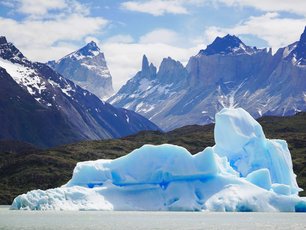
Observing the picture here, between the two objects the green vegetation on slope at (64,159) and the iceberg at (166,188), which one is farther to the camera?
the green vegetation on slope at (64,159)

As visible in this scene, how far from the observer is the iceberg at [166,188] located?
67.8 meters

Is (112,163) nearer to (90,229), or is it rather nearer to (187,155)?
(187,155)

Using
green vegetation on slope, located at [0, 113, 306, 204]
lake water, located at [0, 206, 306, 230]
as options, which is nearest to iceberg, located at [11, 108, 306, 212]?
lake water, located at [0, 206, 306, 230]

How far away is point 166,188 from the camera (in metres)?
70.1

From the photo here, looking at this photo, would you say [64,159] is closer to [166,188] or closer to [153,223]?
[166,188]

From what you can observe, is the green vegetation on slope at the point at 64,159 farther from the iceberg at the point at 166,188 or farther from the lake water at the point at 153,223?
the lake water at the point at 153,223

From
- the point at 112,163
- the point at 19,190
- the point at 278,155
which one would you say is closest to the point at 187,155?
the point at 112,163

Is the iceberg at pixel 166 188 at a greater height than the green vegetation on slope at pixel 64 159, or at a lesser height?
greater

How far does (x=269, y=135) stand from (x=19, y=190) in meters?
78.8

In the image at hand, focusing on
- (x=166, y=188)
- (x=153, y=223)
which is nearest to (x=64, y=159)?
(x=166, y=188)

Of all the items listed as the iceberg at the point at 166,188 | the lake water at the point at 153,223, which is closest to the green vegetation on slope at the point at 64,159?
the iceberg at the point at 166,188

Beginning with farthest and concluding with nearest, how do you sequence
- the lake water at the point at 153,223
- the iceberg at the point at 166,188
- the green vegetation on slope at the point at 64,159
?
the green vegetation on slope at the point at 64,159
the iceberg at the point at 166,188
the lake water at the point at 153,223

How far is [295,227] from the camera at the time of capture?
52.8m

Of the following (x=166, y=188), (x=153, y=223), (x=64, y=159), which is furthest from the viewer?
(x=64, y=159)
